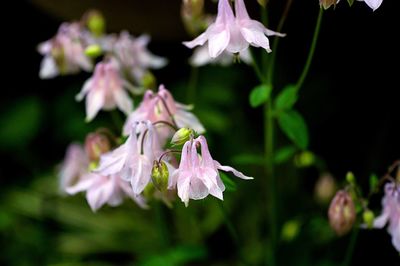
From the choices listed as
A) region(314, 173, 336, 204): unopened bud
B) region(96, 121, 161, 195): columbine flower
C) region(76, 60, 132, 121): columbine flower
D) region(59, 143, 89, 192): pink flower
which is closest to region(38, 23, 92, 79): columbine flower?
region(76, 60, 132, 121): columbine flower

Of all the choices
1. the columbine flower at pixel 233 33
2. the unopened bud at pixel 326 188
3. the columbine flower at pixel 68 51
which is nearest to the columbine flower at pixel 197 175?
the columbine flower at pixel 233 33

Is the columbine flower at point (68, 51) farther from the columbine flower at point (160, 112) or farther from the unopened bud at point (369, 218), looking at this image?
the unopened bud at point (369, 218)

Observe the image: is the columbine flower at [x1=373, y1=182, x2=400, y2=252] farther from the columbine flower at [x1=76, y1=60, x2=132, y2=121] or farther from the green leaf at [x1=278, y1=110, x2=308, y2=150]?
the columbine flower at [x1=76, y1=60, x2=132, y2=121]

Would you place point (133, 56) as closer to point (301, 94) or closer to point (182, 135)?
point (182, 135)

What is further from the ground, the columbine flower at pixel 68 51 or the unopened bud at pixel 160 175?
the columbine flower at pixel 68 51

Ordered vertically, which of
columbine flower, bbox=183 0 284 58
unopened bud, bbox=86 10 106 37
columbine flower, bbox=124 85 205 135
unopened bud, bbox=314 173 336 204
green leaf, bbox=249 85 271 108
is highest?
columbine flower, bbox=183 0 284 58

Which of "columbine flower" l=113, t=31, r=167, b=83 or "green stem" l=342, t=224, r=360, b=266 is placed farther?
"columbine flower" l=113, t=31, r=167, b=83
